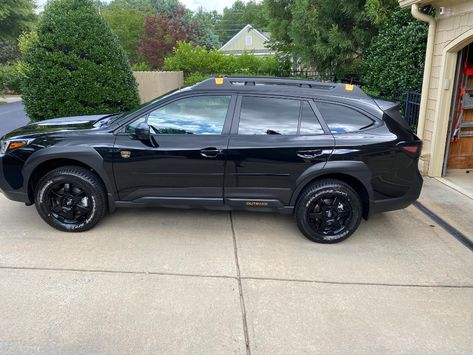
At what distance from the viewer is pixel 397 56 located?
779 centimetres

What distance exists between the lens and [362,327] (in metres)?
2.92

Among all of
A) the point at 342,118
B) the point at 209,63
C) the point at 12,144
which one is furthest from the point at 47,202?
the point at 209,63

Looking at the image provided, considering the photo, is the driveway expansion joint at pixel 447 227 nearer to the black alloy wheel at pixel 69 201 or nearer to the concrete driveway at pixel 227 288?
the concrete driveway at pixel 227 288

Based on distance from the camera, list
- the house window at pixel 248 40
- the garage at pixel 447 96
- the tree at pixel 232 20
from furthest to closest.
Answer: the tree at pixel 232 20
the house window at pixel 248 40
the garage at pixel 447 96

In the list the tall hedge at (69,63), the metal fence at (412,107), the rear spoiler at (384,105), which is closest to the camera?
the rear spoiler at (384,105)

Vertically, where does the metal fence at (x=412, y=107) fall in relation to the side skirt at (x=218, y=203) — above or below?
above

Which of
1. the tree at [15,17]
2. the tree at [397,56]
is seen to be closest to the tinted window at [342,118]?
the tree at [397,56]

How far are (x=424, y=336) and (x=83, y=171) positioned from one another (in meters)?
3.50

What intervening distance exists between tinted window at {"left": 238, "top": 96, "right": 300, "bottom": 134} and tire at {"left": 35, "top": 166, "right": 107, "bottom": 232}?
169 cm

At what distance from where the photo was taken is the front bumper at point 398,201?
13.8 ft

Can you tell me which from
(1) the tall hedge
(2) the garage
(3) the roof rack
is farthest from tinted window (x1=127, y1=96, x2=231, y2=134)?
(2) the garage

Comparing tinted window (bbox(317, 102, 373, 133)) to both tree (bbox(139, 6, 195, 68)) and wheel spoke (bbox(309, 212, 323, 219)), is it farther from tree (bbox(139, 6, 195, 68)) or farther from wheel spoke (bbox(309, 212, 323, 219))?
tree (bbox(139, 6, 195, 68))

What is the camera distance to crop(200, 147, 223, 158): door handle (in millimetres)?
4074

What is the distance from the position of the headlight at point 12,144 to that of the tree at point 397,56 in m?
6.70
